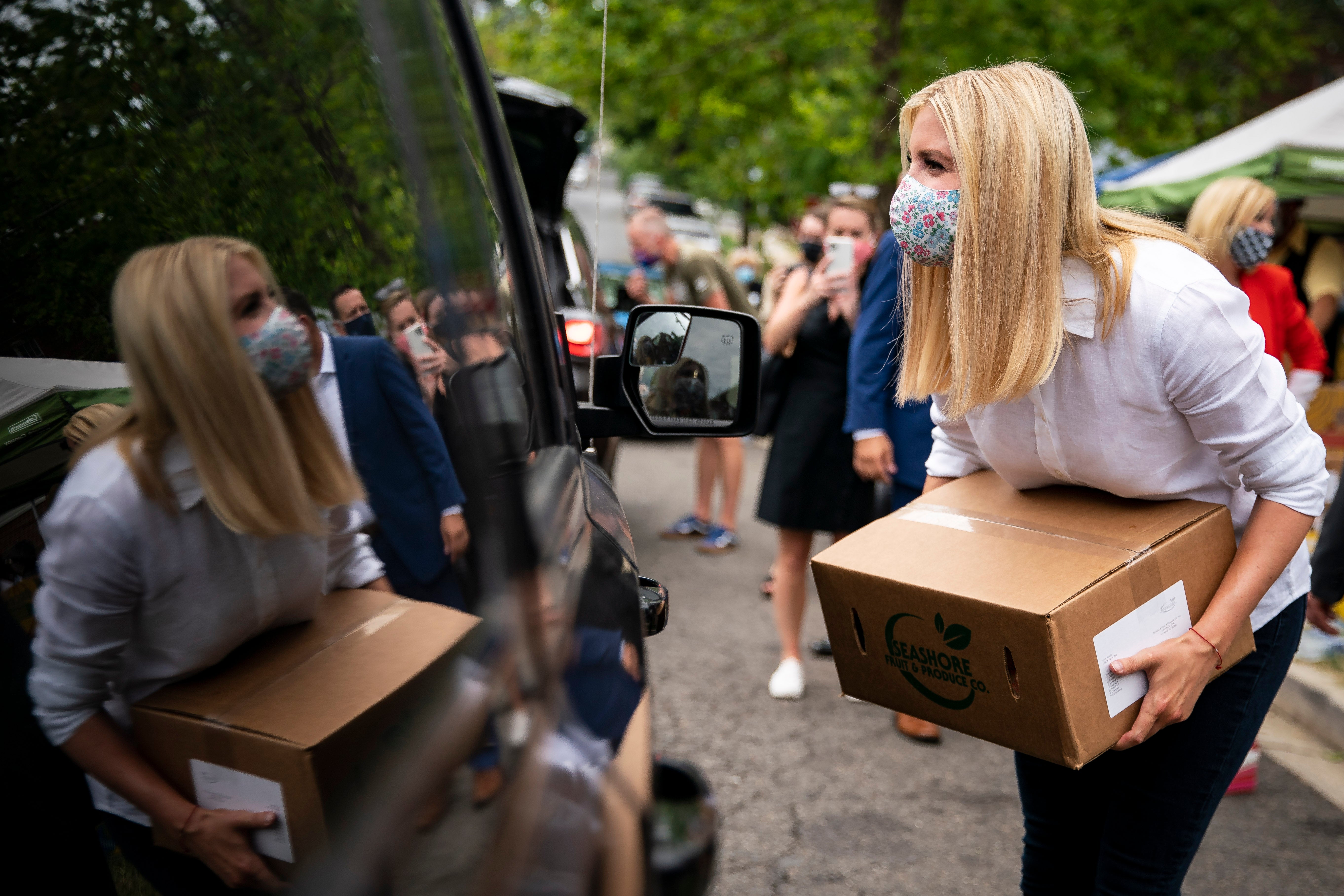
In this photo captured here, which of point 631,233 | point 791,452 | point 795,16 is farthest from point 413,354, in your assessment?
point 795,16

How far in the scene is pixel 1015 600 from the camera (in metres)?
1.46

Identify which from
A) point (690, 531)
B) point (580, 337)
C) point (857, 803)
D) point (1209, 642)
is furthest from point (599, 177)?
point (690, 531)

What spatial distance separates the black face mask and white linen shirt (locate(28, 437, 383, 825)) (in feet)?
0.68

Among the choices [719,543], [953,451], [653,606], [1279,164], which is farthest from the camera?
[719,543]

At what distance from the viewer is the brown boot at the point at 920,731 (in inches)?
151

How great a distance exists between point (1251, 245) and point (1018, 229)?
2750mm

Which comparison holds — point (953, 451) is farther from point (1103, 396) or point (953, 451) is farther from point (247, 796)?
point (247, 796)

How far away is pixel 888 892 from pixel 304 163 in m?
2.61

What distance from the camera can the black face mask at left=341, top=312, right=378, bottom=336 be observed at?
3.33 feet

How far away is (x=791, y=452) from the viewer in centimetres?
409

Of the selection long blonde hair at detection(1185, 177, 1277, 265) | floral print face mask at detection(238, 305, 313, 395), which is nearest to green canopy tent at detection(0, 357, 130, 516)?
floral print face mask at detection(238, 305, 313, 395)

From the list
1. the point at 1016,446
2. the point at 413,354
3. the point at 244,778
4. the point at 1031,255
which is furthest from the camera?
the point at 1016,446

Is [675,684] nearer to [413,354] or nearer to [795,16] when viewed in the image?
[413,354]

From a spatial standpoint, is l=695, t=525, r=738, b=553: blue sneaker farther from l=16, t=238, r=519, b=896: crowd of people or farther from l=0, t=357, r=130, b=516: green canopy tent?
l=0, t=357, r=130, b=516: green canopy tent
